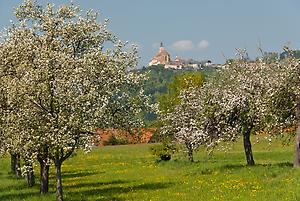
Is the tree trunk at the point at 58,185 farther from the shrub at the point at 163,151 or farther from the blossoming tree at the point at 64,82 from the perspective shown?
the shrub at the point at 163,151

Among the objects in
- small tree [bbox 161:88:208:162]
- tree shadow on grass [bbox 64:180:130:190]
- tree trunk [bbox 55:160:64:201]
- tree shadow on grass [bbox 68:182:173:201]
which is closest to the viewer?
tree trunk [bbox 55:160:64:201]

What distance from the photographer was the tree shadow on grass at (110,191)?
3026 centimetres

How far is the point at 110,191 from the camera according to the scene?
3306 cm

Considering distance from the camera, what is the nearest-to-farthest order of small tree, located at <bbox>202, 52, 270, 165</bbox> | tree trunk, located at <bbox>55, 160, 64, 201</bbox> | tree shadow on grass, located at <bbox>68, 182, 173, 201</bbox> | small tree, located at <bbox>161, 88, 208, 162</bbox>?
tree trunk, located at <bbox>55, 160, 64, 201</bbox> → tree shadow on grass, located at <bbox>68, 182, 173, 201</bbox> → small tree, located at <bbox>202, 52, 270, 165</bbox> → small tree, located at <bbox>161, 88, 208, 162</bbox>

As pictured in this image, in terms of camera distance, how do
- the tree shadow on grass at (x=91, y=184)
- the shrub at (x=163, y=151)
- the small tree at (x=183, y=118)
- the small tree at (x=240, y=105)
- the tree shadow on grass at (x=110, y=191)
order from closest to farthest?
1. the tree shadow on grass at (x=110, y=191)
2. the tree shadow on grass at (x=91, y=184)
3. the small tree at (x=240, y=105)
4. the small tree at (x=183, y=118)
5. the shrub at (x=163, y=151)

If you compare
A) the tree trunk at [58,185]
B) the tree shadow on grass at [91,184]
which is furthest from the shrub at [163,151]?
the tree trunk at [58,185]

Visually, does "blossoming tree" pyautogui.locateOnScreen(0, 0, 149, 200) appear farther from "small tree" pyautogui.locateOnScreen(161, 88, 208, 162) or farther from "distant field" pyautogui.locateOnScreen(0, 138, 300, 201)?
"small tree" pyautogui.locateOnScreen(161, 88, 208, 162)

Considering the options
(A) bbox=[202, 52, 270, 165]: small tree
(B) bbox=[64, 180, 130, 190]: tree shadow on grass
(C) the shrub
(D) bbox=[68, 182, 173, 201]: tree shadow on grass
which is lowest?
(D) bbox=[68, 182, 173, 201]: tree shadow on grass

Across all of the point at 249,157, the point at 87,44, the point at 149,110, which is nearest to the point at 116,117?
the point at 149,110

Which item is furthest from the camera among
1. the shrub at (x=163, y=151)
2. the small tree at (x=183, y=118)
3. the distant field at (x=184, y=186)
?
the shrub at (x=163, y=151)

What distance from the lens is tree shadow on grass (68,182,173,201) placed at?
99.3ft

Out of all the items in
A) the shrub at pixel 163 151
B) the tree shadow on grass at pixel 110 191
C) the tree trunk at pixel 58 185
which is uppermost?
the shrub at pixel 163 151

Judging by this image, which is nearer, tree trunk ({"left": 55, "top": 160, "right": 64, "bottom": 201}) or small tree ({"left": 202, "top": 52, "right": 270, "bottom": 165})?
tree trunk ({"left": 55, "top": 160, "right": 64, "bottom": 201})

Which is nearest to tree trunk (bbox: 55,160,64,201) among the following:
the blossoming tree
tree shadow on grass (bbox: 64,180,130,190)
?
the blossoming tree
